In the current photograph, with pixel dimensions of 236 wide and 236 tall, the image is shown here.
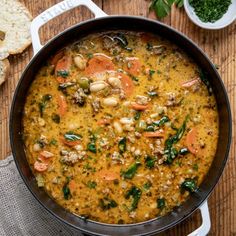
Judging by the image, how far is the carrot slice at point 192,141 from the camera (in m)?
3.99

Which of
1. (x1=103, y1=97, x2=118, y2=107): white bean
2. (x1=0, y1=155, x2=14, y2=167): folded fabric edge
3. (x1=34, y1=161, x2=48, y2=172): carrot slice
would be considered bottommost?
(x1=34, y1=161, x2=48, y2=172): carrot slice

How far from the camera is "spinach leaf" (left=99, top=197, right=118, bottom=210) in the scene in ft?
13.1

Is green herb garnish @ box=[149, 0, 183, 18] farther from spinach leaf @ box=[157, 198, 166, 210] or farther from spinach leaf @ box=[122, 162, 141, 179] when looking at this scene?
spinach leaf @ box=[157, 198, 166, 210]

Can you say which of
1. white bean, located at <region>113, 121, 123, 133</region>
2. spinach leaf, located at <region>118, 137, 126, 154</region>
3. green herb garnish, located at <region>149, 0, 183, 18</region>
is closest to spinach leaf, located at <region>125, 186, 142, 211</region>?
spinach leaf, located at <region>118, 137, 126, 154</region>

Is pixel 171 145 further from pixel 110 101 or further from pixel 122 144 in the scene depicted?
pixel 110 101

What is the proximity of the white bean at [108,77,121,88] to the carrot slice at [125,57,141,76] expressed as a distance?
125 millimetres

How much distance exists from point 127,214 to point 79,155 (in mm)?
592

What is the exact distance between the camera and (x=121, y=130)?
395 centimetres

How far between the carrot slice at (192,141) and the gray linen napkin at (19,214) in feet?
4.03

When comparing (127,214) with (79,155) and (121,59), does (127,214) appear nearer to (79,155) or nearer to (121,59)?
(79,155)

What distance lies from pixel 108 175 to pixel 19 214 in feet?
2.88

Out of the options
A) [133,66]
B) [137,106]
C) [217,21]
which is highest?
[217,21]

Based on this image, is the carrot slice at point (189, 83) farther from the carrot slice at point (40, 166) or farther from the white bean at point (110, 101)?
the carrot slice at point (40, 166)

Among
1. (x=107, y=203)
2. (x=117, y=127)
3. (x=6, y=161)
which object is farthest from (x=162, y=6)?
(x=6, y=161)
